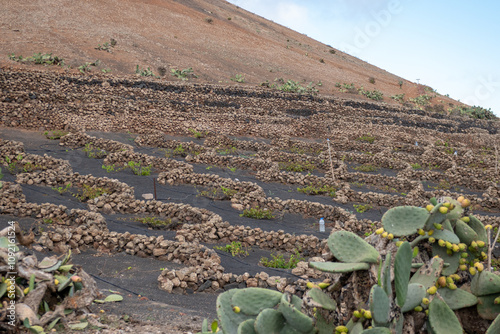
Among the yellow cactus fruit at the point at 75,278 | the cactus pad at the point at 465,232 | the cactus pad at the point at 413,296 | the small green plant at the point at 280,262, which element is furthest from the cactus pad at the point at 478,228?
the small green plant at the point at 280,262

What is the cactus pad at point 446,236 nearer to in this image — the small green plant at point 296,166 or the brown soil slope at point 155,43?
the small green plant at point 296,166

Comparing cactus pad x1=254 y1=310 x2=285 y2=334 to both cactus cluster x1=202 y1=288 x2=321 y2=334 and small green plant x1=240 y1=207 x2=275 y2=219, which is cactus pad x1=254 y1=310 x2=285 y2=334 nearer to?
cactus cluster x1=202 y1=288 x2=321 y2=334

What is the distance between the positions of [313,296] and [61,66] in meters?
28.6

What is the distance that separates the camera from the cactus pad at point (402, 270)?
290cm

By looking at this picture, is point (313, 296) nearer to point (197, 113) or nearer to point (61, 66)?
point (197, 113)

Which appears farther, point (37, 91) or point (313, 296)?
point (37, 91)

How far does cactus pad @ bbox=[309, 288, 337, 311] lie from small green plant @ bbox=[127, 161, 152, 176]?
12954mm

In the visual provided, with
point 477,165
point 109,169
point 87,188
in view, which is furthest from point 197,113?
point 477,165

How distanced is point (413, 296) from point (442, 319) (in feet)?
0.97

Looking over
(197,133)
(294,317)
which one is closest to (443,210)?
(294,317)

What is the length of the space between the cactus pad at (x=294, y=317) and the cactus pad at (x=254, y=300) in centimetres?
23

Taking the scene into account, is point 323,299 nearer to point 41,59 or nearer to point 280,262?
point 280,262

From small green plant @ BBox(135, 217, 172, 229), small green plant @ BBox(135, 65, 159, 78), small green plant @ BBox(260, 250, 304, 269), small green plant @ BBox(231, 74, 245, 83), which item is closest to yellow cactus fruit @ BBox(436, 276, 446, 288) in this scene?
small green plant @ BBox(260, 250, 304, 269)

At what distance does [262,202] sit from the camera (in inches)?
527
